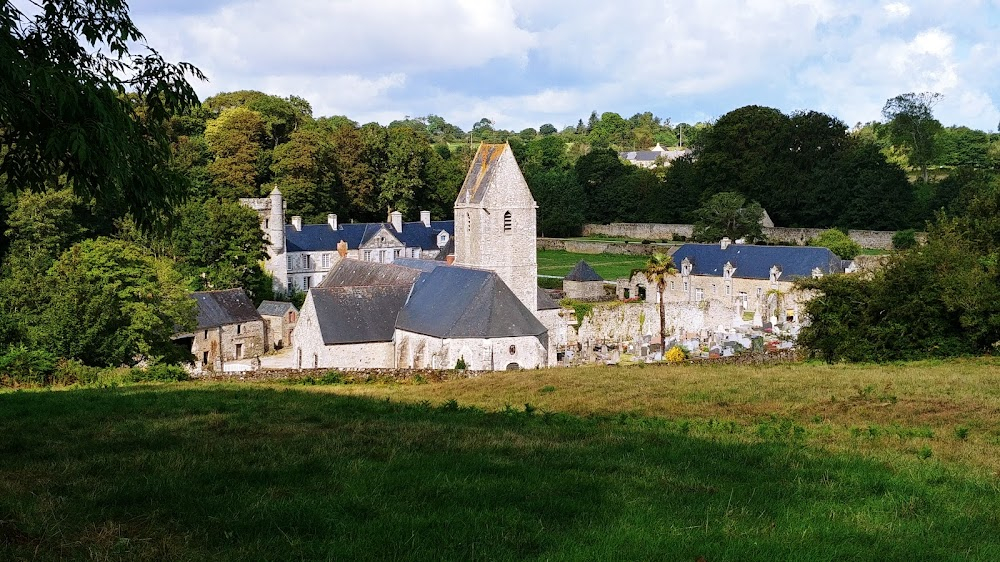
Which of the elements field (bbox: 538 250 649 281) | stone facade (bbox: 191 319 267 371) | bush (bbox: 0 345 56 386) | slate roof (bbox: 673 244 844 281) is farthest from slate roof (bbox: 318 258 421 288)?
field (bbox: 538 250 649 281)

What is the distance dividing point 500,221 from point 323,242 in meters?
25.0

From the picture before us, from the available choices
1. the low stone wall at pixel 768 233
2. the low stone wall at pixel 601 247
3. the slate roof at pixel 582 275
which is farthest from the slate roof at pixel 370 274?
the low stone wall at pixel 601 247

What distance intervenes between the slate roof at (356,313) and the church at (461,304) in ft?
0.12

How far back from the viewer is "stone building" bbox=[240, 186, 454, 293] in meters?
53.7

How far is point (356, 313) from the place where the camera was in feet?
105

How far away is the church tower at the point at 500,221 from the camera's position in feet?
116

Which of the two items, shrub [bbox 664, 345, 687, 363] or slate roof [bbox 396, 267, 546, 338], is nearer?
slate roof [bbox 396, 267, 546, 338]

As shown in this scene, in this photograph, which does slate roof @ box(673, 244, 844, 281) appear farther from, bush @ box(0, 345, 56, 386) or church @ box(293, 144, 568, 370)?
bush @ box(0, 345, 56, 386)

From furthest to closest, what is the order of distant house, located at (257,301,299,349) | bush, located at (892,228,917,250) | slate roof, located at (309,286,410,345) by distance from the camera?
bush, located at (892,228,917,250)
distant house, located at (257,301,299,349)
slate roof, located at (309,286,410,345)

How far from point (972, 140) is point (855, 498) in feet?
317

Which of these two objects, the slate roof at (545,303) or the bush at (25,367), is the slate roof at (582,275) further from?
the bush at (25,367)

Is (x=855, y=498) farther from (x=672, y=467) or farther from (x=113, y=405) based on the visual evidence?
(x=113, y=405)

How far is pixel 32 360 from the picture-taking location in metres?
21.3

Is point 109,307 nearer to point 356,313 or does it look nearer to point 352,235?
point 356,313
